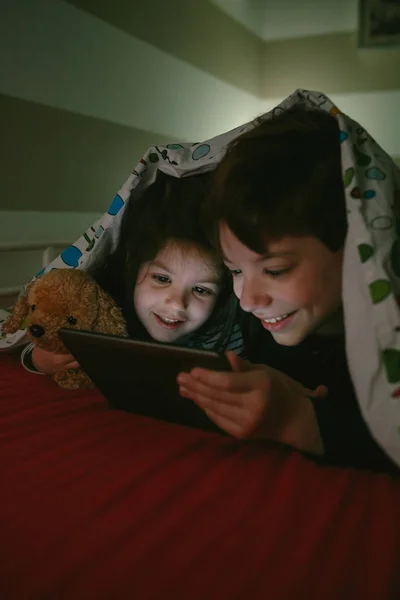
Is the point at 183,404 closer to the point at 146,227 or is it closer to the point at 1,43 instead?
the point at 146,227

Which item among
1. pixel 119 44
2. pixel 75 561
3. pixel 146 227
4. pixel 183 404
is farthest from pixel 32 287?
pixel 119 44

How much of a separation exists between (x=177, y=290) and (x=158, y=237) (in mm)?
103

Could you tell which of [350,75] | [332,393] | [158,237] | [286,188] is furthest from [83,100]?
[350,75]

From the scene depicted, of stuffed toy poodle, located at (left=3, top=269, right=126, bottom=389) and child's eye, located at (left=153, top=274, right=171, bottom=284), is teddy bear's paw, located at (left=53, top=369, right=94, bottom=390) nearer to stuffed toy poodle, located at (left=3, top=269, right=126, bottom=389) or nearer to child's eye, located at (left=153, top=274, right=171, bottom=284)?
stuffed toy poodle, located at (left=3, top=269, right=126, bottom=389)

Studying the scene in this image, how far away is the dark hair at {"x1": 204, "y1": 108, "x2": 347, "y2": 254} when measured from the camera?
0.72m

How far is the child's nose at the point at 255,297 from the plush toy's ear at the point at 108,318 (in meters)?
0.25

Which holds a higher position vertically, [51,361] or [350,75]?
[350,75]

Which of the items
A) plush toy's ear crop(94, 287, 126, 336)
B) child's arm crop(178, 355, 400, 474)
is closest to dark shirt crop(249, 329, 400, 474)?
child's arm crop(178, 355, 400, 474)

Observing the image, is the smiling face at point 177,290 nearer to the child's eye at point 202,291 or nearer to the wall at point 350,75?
the child's eye at point 202,291

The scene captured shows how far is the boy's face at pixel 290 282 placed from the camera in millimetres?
726

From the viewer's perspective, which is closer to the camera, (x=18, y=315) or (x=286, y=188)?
(x=286, y=188)

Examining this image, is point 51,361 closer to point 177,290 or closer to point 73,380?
point 73,380

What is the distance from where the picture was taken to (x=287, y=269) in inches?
28.8

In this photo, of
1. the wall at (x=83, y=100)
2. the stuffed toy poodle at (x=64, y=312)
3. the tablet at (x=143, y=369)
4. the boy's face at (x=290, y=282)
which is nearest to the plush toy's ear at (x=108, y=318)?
the stuffed toy poodle at (x=64, y=312)
